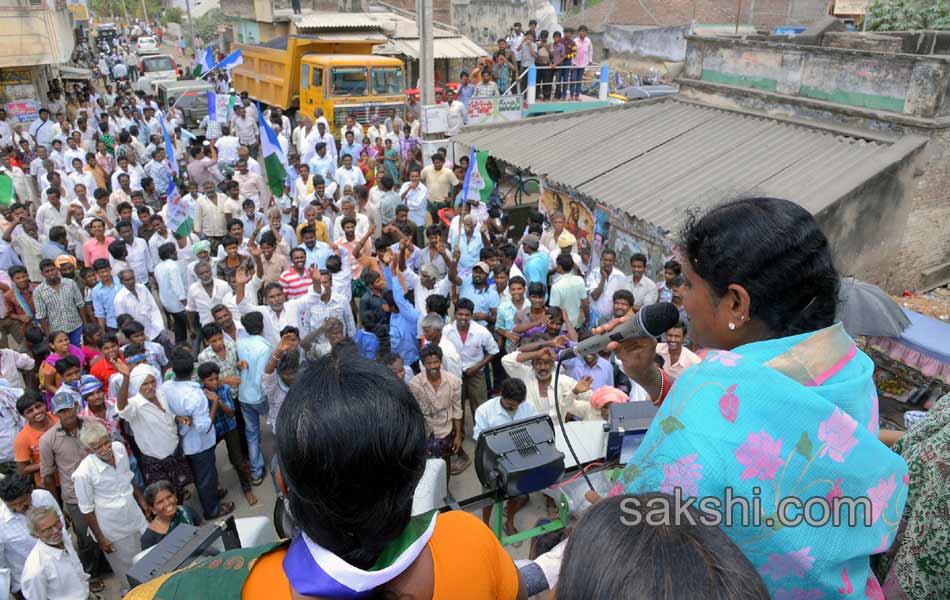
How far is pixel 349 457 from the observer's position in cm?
117

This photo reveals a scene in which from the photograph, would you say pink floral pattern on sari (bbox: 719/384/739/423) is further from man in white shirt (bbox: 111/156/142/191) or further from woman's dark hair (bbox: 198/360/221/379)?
man in white shirt (bbox: 111/156/142/191)

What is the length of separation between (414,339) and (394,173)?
6.08 metres

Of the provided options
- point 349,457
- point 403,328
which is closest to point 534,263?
point 403,328

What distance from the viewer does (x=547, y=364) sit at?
480 cm

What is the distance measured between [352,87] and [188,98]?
6508mm

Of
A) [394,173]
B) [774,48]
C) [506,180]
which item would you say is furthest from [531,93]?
[774,48]

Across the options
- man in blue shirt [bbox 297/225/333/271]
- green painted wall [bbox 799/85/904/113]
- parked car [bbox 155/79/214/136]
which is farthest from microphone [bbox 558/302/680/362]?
parked car [bbox 155/79/214/136]

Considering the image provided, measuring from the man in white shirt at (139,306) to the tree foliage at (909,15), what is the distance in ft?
56.3

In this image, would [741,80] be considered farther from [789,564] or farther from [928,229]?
[789,564]

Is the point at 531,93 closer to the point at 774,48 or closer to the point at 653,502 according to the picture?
the point at 774,48

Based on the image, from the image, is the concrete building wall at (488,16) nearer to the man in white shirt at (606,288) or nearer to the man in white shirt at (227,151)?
the man in white shirt at (227,151)

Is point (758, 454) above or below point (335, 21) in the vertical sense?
below

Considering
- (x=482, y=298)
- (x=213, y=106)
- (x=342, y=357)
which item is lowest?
(x=482, y=298)

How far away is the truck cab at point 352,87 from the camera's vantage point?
14.6m
